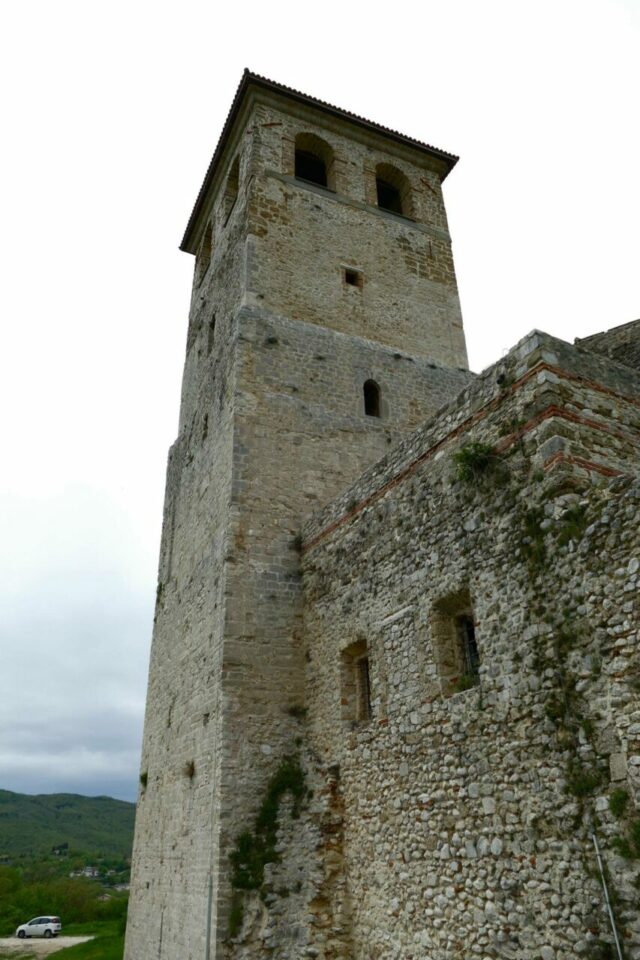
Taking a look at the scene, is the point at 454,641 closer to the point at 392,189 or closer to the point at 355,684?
the point at 355,684

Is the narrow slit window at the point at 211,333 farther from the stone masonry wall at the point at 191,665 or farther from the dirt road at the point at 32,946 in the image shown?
the dirt road at the point at 32,946

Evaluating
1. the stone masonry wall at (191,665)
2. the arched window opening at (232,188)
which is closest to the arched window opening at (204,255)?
the arched window opening at (232,188)

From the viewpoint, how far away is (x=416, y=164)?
713 inches

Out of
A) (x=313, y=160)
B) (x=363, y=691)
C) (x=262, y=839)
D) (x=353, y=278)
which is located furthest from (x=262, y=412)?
(x=313, y=160)

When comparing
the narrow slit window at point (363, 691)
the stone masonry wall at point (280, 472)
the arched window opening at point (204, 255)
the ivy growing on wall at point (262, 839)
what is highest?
the arched window opening at point (204, 255)

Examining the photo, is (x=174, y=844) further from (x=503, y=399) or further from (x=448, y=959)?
(x=503, y=399)

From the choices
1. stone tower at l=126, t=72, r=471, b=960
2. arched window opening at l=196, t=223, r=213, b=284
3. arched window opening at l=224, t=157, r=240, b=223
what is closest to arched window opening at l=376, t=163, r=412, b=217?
stone tower at l=126, t=72, r=471, b=960

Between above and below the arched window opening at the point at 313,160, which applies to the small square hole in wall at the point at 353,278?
below

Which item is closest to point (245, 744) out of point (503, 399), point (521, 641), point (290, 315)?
point (521, 641)

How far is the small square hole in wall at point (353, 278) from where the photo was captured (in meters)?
14.7

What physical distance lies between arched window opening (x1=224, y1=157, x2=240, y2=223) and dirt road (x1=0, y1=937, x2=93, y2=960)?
77.8 feet

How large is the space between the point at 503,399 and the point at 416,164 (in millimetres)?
13216

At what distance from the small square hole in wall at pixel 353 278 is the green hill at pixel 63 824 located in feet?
243

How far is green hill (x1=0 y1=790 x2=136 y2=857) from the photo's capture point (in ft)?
259
